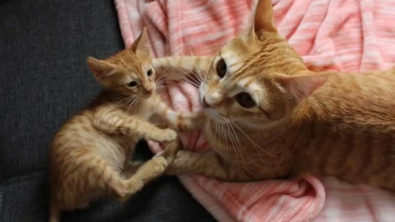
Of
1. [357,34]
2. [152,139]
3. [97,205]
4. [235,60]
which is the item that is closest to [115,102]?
[152,139]

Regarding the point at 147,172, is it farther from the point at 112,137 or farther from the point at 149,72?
the point at 149,72

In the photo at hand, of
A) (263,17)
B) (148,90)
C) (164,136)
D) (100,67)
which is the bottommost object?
(164,136)

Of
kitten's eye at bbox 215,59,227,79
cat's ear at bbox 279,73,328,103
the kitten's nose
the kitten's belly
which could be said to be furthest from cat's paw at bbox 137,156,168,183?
cat's ear at bbox 279,73,328,103

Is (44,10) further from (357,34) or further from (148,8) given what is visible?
(357,34)

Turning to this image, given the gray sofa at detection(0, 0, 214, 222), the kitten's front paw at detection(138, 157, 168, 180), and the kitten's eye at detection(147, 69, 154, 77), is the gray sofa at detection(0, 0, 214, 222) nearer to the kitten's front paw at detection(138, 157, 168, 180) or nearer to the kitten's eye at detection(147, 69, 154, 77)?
the kitten's front paw at detection(138, 157, 168, 180)

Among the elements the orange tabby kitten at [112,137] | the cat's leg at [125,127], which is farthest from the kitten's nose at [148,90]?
the cat's leg at [125,127]

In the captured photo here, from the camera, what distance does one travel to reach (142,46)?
158cm

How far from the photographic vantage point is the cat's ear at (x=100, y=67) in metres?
1.44

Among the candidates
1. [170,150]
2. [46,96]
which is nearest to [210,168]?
[170,150]

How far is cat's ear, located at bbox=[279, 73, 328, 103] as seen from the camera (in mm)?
1065

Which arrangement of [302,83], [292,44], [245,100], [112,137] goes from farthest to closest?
[292,44] → [112,137] → [245,100] → [302,83]

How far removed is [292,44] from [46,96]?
0.86 meters

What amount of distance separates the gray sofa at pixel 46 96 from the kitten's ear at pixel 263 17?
0.55 metres

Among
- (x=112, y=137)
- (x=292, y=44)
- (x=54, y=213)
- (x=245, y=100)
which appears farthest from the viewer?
(x=292, y=44)
